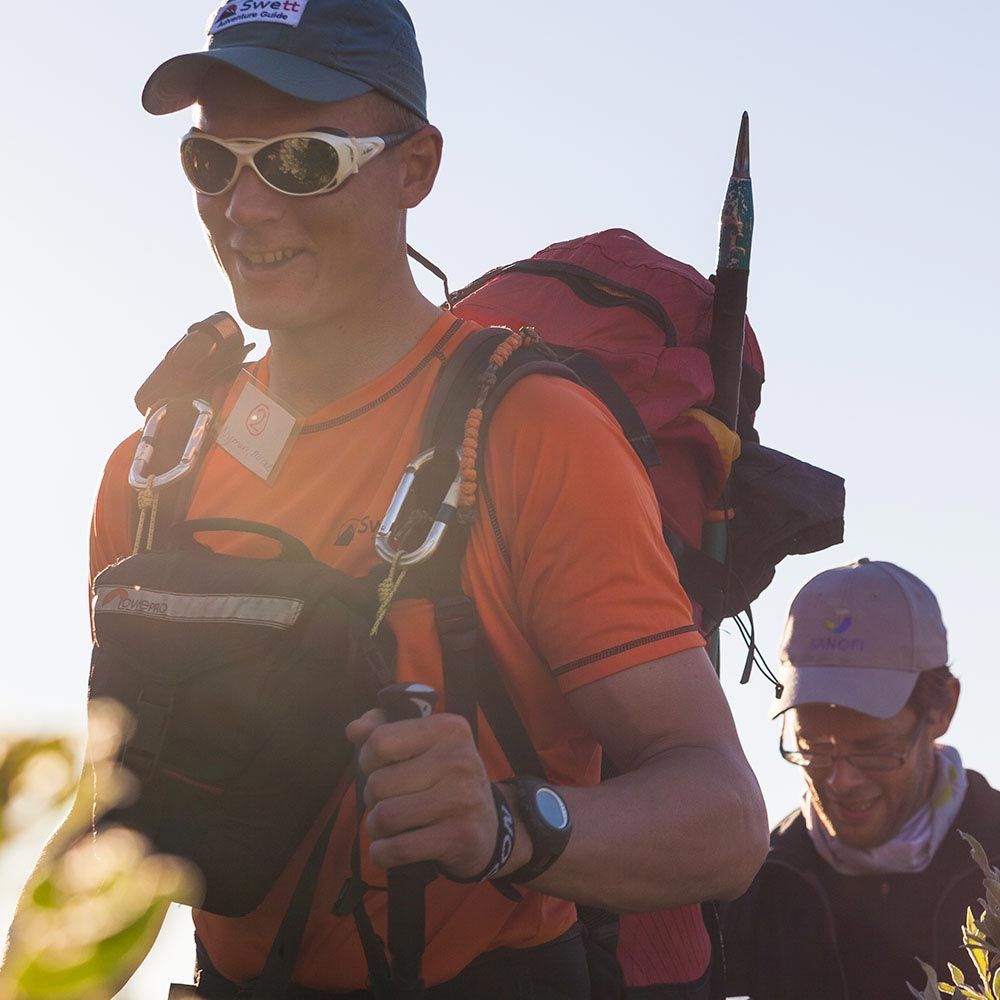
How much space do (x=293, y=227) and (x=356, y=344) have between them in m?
0.29

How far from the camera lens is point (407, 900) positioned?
2.29 m

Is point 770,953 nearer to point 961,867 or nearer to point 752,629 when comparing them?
point 961,867

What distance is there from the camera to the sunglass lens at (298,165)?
3193 millimetres

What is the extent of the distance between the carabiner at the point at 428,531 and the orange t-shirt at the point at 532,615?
69 millimetres

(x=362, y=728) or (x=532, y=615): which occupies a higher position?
(x=532, y=615)

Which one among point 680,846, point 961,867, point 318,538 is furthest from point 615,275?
point 961,867

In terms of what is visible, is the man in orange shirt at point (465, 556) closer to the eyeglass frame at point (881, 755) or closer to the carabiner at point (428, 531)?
the carabiner at point (428, 531)

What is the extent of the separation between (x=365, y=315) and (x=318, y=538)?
0.53 metres

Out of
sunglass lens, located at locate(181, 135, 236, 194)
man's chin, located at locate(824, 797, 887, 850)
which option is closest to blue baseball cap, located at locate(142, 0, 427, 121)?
sunglass lens, located at locate(181, 135, 236, 194)

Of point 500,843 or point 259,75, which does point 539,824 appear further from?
point 259,75

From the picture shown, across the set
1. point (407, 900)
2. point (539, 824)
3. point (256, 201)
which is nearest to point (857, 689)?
point (256, 201)

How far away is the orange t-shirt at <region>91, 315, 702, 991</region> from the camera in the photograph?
270 cm

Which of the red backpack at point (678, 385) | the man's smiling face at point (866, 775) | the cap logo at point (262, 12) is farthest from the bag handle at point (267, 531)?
the man's smiling face at point (866, 775)

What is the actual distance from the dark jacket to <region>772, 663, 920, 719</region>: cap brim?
557 millimetres
